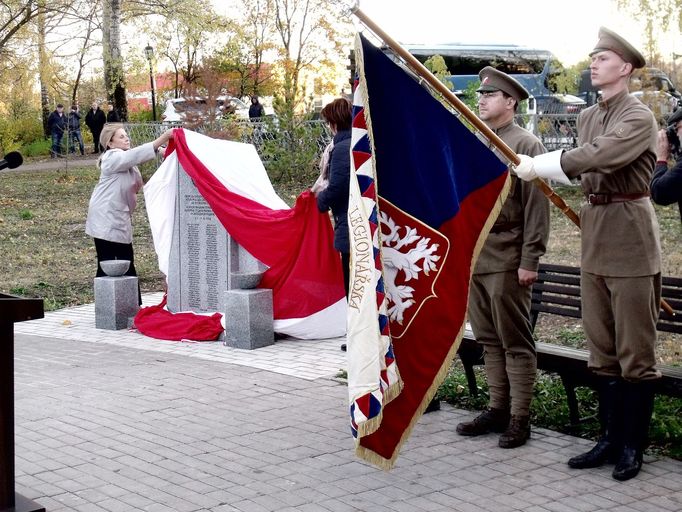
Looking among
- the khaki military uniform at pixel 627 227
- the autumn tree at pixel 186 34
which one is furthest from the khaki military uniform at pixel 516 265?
the autumn tree at pixel 186 34

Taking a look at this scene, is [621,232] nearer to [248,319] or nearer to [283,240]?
[248,319]

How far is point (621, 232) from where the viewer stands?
507 centimetres

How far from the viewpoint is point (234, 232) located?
9234 mm

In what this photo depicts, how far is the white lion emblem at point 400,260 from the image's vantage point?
5.18 meters

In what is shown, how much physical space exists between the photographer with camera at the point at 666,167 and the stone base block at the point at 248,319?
14.0 feet

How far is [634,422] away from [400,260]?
142 centimetres

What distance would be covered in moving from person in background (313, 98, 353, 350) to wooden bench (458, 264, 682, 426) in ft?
5.28

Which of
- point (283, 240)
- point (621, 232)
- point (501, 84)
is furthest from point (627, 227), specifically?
point (283, 240)

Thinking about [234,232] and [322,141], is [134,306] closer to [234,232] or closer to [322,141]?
[234,232]

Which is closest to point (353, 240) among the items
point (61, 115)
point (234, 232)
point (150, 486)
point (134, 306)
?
point (150, 486)

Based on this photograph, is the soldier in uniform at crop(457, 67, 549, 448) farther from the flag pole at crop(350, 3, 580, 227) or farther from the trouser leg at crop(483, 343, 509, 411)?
the flag pole at crop(350, 3, 580, 227)

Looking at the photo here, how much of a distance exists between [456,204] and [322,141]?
1652cm

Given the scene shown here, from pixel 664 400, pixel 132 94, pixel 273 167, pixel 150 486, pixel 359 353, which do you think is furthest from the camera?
pixel 132 94

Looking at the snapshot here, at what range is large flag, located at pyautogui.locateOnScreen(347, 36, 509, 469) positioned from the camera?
497cm
